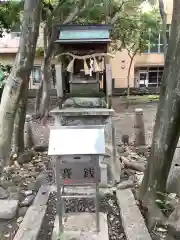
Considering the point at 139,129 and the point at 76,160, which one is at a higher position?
the point at 76,160

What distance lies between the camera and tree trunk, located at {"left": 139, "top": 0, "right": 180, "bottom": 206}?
16.3 ft

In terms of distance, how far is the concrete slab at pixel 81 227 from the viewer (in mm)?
4401

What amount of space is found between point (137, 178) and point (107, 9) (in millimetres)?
11623

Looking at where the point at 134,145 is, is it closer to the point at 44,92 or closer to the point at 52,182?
the point at 52,182

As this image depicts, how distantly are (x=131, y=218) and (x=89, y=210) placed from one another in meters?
0.69

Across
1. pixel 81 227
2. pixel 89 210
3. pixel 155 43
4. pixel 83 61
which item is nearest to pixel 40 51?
pixel 155 43

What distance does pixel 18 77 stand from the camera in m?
6.67

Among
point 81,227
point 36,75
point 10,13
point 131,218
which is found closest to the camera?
point 81,227

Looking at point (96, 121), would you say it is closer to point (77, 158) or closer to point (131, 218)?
point (77, 158)

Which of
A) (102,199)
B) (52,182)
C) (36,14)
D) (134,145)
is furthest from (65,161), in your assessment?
(134,145)

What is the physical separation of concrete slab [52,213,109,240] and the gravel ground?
11 centimetres

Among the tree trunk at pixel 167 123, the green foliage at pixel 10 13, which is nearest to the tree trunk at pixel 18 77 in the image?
the tree trunk at pixel 167 123

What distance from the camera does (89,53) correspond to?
6.64 meters

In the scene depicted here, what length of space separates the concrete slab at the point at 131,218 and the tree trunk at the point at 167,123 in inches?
10.5
